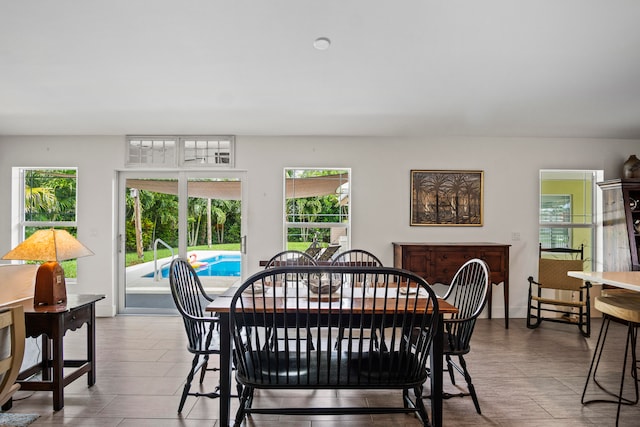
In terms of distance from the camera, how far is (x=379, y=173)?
5.00 metres

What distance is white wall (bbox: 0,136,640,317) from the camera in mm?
4949

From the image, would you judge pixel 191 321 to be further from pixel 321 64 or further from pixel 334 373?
pixel 321 64

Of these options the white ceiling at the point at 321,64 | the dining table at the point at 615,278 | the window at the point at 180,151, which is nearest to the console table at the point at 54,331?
the white ceiling at the point at 321,64

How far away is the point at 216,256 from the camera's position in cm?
512

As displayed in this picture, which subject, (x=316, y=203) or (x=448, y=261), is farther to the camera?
(x=316, y=203)

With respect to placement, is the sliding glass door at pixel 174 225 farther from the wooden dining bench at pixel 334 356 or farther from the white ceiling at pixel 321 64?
the wooden dining bench at pixel 334 356

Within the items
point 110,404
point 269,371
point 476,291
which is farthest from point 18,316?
point 476,291

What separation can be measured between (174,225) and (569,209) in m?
5.40

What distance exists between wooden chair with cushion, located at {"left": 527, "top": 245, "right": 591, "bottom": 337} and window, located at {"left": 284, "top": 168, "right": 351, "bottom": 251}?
97.0 inches

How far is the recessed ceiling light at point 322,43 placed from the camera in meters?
2.53

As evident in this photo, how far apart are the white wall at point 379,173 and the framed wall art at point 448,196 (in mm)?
96

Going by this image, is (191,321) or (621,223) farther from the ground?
(621,223)

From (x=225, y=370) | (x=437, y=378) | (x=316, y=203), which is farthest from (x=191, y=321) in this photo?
(x=316, y=203)

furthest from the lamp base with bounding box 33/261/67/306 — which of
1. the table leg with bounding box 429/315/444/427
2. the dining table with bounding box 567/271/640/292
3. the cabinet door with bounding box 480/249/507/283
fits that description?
the cabinet door with bounding box 480/249/507/283
